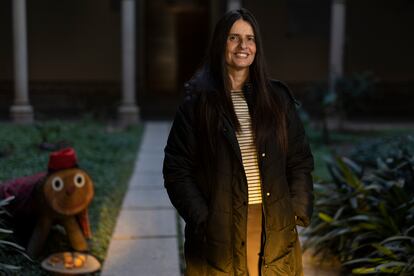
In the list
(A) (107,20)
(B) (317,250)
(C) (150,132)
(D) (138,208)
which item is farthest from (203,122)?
(A) (107,20)

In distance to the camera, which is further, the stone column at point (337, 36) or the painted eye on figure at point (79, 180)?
the stone column at point (337, 36)

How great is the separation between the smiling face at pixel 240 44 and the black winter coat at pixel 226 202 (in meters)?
0.22

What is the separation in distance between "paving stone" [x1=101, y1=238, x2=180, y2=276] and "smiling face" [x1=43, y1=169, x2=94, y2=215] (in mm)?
491

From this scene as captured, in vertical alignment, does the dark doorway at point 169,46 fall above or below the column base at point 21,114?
above

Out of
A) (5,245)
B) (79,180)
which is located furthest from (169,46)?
(5,245)

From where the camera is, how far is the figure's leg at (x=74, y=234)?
4.47 meters

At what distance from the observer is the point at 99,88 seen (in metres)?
16.3

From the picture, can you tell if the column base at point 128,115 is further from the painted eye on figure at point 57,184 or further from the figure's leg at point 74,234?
the painted eye on figure at point 57,184

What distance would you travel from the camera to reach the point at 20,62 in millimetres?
12703

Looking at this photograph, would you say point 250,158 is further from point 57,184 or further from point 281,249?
point 57,184

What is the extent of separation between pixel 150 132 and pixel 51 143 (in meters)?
3.42

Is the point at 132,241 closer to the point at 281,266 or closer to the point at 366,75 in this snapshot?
the point at 281,266

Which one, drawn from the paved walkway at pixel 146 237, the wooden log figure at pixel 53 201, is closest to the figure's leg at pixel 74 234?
the wooden log figure at pixel 53 201

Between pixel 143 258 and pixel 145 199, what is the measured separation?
79.1 inches
